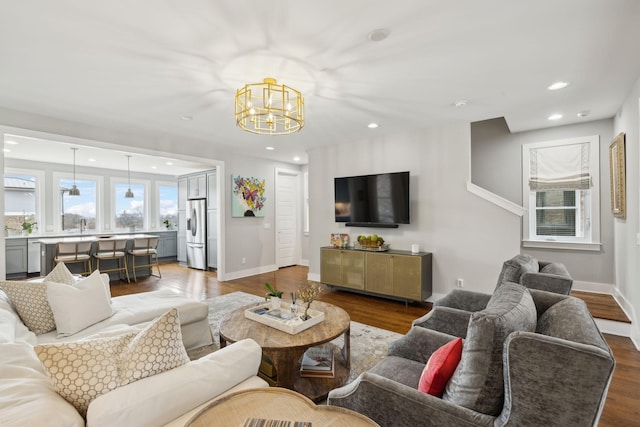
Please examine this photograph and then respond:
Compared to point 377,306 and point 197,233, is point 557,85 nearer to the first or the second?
point 377,306

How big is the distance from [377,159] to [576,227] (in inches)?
124

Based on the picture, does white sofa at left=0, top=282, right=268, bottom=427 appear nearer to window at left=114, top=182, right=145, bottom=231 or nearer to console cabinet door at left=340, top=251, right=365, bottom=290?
console cabinet door at left=340, top=251, right=365, bottom=290

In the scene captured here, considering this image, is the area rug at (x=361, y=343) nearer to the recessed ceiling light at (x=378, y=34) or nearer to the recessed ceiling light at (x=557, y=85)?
the recessed ceiling light at (x=378, y=34)

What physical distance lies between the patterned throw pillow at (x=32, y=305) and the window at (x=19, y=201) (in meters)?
6.26

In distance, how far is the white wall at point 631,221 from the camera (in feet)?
9.63

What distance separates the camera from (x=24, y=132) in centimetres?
373

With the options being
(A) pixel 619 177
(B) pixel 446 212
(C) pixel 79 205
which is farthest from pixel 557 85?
(C) pixel 79 205

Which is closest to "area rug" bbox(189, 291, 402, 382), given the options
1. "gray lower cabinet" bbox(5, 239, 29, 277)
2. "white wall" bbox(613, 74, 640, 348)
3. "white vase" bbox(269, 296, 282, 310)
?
"white vase" bbox(269, 296, 282, 310)

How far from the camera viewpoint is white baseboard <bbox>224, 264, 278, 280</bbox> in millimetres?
6008

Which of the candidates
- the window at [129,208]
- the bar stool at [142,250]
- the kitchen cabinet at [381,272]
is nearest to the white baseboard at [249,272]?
the bar stool at [142,250]

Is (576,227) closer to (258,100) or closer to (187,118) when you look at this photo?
(258,100)

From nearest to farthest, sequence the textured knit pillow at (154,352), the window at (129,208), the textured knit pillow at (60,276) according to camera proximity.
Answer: the textured knit pillow at (154,352) < the textured knit pillow at (60,276) < the window at (129,208)

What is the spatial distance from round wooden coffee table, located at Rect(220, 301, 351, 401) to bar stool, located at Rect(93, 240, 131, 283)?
4.49m

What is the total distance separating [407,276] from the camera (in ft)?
14.0
